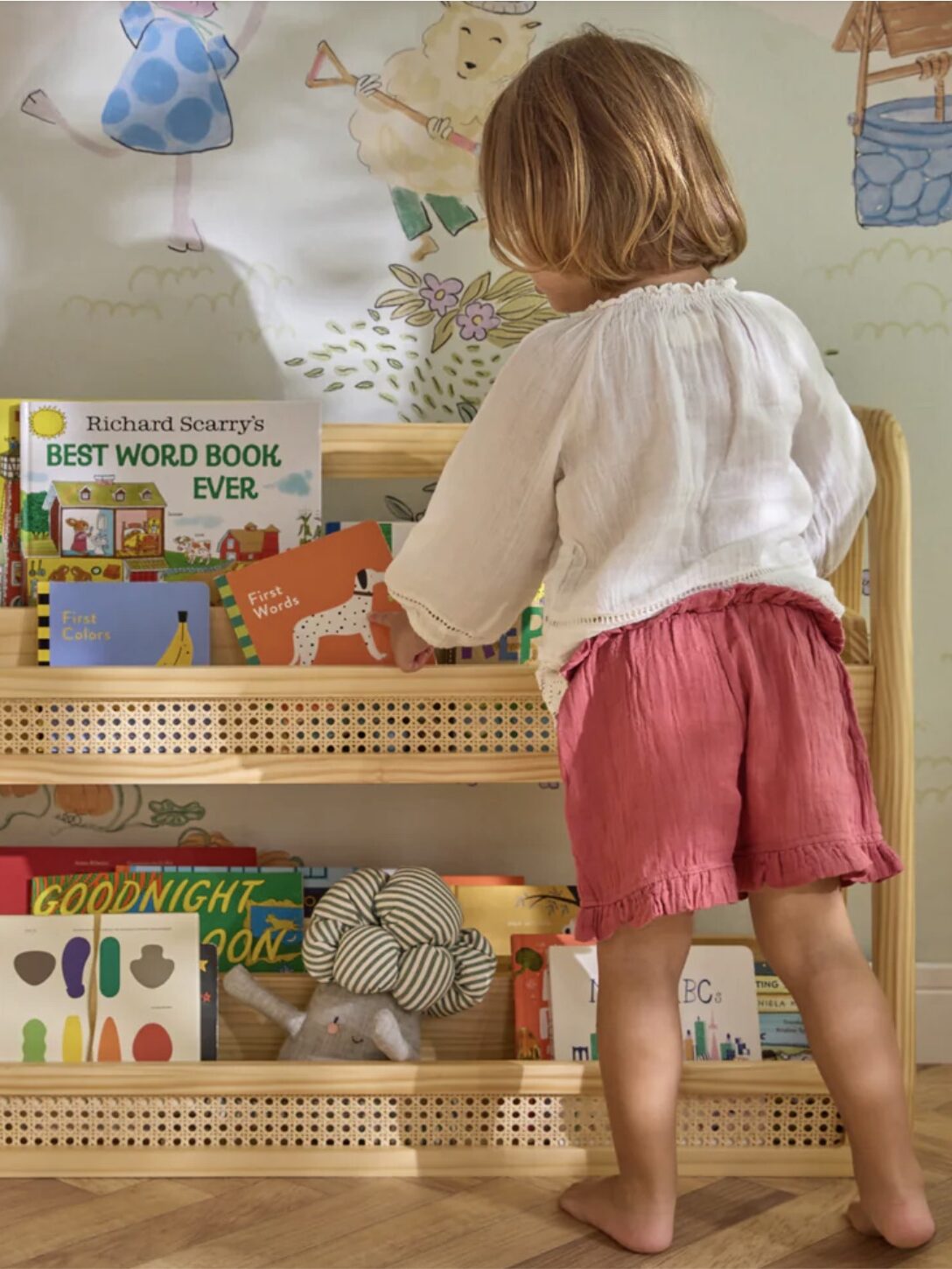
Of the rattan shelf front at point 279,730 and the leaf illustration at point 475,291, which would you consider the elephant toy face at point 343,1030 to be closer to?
the rattan shelf front at point 279,730

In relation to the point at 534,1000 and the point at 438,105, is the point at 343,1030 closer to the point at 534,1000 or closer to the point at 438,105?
the point at 534,1000

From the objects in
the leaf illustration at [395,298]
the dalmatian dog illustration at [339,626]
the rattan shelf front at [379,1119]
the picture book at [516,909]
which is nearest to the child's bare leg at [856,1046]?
the rattan shelf front at [379,1119]

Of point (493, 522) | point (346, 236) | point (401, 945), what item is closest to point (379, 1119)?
point (401, 945)

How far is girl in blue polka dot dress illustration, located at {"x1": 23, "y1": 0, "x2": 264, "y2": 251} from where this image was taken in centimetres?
167

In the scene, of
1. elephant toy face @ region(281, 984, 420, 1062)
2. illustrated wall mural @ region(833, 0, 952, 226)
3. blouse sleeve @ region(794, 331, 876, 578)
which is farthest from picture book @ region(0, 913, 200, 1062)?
illustrated wall mural @ region(833, 0, 952, 226)

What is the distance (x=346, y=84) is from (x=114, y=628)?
0.75m

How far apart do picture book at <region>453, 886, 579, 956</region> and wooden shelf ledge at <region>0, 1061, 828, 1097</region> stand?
22 cm

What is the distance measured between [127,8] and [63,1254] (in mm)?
1403

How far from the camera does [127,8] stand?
1.67 metres

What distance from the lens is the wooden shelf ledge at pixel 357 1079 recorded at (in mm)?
1309

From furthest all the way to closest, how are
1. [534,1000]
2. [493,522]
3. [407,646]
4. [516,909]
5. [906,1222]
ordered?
[516,909], [534,1000], [407,646], [493,522], [906,1222]

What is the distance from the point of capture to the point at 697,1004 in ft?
4.58

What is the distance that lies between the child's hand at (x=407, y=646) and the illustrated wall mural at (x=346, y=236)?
1.17ft

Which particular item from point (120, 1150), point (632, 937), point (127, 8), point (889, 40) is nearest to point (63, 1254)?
point (120, 1150)
